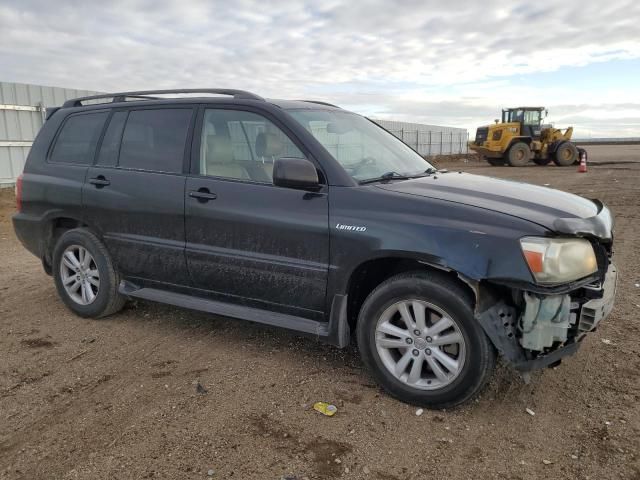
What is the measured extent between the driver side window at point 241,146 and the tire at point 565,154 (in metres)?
26.0

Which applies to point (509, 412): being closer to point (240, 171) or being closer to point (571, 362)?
point (571, 362)

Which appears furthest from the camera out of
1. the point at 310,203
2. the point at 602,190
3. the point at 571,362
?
the point at 602,190

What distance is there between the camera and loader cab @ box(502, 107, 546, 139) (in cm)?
2670

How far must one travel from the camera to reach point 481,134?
2817cm

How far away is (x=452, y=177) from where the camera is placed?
161 inches

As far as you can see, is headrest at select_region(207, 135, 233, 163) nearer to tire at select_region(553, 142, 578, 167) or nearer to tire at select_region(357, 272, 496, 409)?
tire at select_region(357, 272, 496, 409)

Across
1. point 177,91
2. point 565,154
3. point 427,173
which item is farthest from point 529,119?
point 177,91

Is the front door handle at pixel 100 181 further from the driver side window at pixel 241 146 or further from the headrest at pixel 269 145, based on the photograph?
the headrest at pixel 269 145

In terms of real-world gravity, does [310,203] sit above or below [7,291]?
above

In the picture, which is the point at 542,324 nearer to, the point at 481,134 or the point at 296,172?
the point at 296,172

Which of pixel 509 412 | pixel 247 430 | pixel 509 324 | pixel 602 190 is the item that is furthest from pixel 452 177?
pixel 602 190

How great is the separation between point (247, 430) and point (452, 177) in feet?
7.74

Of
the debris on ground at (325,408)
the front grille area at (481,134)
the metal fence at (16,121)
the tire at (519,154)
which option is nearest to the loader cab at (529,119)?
the tire at (519,154)

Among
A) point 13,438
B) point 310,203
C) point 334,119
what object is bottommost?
point 13,438
